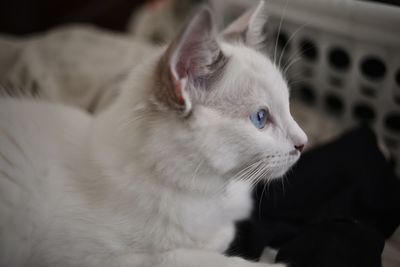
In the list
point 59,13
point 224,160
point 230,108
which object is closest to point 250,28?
point 230,108

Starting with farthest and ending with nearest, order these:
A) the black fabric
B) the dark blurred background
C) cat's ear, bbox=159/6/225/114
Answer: the dark blurred background → the black fabric → cat's ear, bbox=159/6/225/114

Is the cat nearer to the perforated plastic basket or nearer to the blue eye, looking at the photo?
the blue eye

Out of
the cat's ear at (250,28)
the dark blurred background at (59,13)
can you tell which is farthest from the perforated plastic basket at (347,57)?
the dark blurred background at (59,13)

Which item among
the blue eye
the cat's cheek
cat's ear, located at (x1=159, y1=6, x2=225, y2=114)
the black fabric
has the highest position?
cat's ear, located at (x1=159, y1=6, x2=225, y2=114)

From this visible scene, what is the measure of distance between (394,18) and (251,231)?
2.24 feet

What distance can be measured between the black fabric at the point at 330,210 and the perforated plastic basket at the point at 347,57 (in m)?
0.16

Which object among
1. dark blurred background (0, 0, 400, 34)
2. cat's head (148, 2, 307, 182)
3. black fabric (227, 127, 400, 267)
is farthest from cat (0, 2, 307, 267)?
dark blurred background (0, 0, 400, 34)

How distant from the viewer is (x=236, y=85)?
0.89 meters

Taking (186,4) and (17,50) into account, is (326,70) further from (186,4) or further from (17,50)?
(17,50)

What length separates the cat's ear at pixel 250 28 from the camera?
1.00 m

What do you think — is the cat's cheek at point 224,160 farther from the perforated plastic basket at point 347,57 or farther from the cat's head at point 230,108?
the perforated plastic basket at point 347,57

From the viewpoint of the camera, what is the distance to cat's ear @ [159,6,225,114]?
742mm

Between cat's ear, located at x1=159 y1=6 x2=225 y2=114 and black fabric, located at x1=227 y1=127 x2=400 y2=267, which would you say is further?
black fabric, located at x1=227 y1=127 x2=400 y2=267

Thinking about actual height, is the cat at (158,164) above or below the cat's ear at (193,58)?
below
